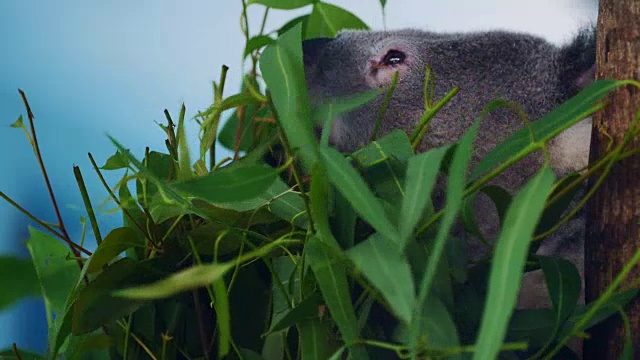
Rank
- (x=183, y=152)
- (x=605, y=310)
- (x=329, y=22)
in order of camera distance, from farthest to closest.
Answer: (x=329, y=22)
(x=183, y=152)
(x=605, y=310)

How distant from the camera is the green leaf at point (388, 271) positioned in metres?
0.48

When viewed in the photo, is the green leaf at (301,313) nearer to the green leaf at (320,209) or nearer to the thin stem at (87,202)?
the green leaf at (320,209)

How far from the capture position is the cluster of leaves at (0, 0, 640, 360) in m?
0.53

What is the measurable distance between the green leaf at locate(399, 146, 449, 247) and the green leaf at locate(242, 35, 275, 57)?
0.93ft

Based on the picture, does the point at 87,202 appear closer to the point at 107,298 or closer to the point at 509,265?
the point at 107,298

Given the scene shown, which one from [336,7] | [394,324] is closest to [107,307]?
[394,324]

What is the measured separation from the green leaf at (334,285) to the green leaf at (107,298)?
196mm

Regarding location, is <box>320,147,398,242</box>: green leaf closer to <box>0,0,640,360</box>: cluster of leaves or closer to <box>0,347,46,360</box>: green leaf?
<box>0,0,640,360</box>: cluster of leaves

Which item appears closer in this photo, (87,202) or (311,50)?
(87,202)

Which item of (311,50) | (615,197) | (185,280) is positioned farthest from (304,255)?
(311,50)

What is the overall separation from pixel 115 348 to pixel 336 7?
576 mm

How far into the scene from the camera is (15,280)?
76cm

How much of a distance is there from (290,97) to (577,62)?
1.80 ft

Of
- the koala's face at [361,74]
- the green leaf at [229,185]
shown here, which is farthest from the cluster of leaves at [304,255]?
the koala's face at [361,74]
